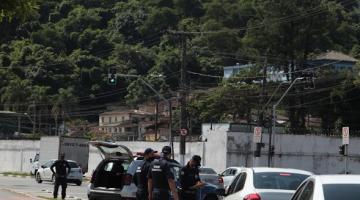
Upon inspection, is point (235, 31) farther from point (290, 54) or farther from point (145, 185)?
point (145, 185)

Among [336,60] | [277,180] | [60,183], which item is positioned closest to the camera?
[277,180]

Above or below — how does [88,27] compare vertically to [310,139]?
above

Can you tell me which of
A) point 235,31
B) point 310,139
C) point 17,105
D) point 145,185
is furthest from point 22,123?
point 145,185

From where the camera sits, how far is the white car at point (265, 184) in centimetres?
1325

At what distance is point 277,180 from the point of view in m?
14.1

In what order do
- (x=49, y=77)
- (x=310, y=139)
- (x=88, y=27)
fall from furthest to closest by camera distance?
(x=88, y=27) < (x=49, y=77) < (x=310, y=139)

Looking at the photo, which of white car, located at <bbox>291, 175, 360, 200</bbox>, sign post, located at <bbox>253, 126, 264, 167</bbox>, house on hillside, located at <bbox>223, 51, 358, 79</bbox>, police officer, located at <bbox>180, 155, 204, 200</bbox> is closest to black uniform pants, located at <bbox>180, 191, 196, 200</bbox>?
police officer, located at <bbox>180, 155, 204, 200</bbox>

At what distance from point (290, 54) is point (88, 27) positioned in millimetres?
48389

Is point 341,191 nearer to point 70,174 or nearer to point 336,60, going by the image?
point 70,174

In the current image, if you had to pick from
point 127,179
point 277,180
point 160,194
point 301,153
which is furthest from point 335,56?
point 160,194

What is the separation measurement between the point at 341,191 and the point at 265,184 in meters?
4.99

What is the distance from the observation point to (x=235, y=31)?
9200cm

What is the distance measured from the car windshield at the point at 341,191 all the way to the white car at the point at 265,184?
4.01m

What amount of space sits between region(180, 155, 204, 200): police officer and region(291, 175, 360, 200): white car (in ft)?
20.2
